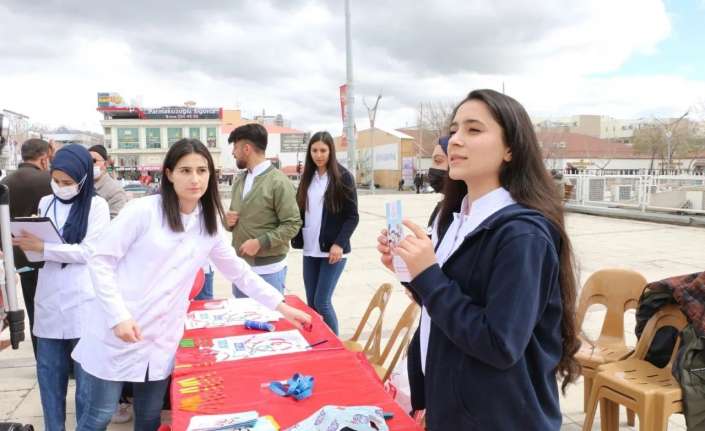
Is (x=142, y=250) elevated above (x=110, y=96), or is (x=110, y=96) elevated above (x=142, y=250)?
(x=110, y=96)

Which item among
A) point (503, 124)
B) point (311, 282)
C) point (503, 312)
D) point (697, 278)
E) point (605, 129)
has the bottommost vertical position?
point (311, 282)

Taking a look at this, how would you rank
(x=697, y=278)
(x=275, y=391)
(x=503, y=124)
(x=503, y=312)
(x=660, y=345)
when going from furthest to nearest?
(x=660, y=345) < (x=697, y=278) < (x=275, y=391) < (x=503, y=124) < (x=503, y=312)

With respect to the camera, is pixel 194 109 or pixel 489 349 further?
pixel 194 109

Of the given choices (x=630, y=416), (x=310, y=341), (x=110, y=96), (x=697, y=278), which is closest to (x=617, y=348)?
(x=630, y=416)

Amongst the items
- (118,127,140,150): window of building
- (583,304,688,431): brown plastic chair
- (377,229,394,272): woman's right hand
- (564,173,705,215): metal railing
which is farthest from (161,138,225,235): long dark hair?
(118,127,140,150): window of building

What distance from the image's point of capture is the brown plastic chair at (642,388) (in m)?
2.29

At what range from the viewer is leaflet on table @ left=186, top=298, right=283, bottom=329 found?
280cm

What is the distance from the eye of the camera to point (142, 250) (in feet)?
6.49

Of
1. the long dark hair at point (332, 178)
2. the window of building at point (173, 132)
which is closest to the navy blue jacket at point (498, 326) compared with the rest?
the long dark hair at point (332, 178)

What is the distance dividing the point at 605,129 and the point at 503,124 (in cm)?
10749

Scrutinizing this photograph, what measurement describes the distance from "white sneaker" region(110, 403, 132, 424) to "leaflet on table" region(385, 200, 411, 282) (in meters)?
2.43

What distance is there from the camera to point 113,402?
81.0 inches

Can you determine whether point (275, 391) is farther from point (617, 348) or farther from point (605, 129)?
point (605, 129)

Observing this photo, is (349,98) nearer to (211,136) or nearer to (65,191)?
(65,191)
